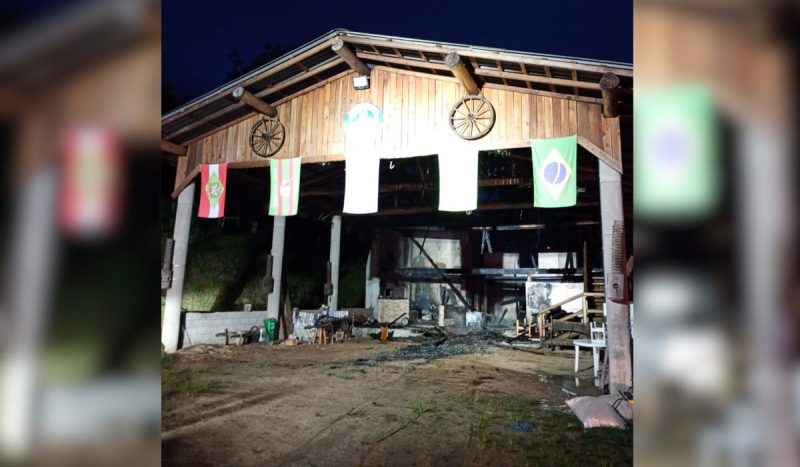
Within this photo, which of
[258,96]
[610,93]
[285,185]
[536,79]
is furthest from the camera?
[258,96]

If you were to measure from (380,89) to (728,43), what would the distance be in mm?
10328

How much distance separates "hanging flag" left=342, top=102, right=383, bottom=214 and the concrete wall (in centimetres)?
706

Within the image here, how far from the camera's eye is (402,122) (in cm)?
1045

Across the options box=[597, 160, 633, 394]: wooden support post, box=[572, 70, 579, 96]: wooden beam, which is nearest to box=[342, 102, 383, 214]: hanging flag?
box=[572, 70, 579, 96]: wooden beam

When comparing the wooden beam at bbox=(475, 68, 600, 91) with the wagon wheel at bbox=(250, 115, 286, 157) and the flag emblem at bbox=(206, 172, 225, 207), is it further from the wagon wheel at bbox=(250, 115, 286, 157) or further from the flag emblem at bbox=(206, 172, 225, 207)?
the flag emblem at bbox=(206, 172, 225, 207)

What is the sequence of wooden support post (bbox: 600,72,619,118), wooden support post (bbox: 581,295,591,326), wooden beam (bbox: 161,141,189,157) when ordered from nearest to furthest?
wooden support post (bbox: 600,72,619,118)
wooden beam (bbox: 161,141,189,157)
wooden support post (bbox: 581,295,591,326)

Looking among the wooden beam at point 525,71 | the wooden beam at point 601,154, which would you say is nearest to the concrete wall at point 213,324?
the wooden beam at point 525,71

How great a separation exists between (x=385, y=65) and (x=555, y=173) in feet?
16.2

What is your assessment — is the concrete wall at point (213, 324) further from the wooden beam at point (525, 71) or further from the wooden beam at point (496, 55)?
the wooden beam at point (525, 71)

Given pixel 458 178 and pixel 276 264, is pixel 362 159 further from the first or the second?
pixel 276 264

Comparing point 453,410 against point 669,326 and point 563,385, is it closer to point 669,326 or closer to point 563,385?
point 563,385

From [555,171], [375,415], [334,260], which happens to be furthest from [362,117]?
[334,260]

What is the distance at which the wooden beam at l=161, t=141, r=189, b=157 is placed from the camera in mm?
12086

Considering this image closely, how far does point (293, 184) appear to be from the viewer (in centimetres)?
1106
